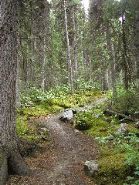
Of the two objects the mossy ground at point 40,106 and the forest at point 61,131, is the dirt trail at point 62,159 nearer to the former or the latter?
the forest at point 61,131

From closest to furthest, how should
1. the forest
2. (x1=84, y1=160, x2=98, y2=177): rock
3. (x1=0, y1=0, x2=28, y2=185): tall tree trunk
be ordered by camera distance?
the forest → (x1=0, y1=0, x2=28, y2=185): tall tree trunk → (x1=84, y1=160, x2=98, y2=177): rock

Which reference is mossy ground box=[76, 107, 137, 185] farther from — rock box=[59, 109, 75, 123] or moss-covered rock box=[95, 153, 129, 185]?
rock box=[59, 109, 75, 123]

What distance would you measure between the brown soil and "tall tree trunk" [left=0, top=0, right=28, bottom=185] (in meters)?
0.60

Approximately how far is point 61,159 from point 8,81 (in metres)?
3.74

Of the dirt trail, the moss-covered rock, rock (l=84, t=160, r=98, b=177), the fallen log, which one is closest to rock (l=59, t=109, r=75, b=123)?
the dirt trail

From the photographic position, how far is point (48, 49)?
3644 centimetres

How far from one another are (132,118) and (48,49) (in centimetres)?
2048

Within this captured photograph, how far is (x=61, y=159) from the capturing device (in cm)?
1227

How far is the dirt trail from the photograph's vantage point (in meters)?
9.91

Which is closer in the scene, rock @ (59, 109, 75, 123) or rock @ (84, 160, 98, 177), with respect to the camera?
rock @ (84, 160, 98, 177)

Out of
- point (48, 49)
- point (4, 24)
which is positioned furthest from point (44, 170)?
point (48, 49)

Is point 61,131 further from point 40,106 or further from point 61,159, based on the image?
point 40,106

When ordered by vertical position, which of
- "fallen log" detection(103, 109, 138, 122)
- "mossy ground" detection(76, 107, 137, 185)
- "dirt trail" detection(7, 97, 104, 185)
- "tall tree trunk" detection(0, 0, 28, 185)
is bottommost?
"dirt trail" detection(7, 97, 104, 185)

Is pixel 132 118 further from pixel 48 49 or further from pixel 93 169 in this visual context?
pixel 48 49
